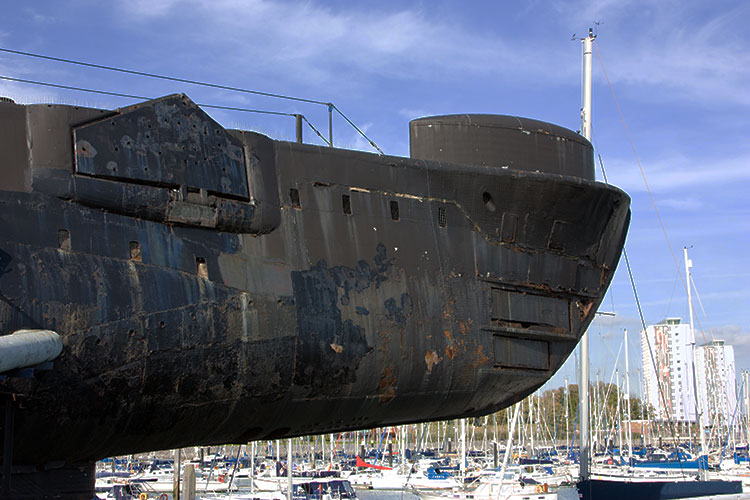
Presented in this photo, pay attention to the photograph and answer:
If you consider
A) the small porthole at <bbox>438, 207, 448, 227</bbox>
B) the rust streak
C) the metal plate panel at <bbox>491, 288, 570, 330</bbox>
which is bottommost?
the rust streak

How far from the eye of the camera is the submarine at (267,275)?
24.6 ft

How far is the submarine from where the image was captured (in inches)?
295

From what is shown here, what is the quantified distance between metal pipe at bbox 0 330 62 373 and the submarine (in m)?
0.11

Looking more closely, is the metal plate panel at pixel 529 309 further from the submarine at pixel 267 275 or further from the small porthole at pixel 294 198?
the small porthole at pixel 294 198

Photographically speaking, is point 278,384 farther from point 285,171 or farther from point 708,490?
point 708,490

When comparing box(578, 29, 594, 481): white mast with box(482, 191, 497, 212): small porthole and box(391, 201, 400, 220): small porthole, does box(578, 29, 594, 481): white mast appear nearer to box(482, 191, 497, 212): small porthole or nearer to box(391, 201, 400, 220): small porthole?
box(482, 191, 497, 212): small porthole

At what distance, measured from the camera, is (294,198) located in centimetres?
934

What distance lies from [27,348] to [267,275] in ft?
Answer: 8.79

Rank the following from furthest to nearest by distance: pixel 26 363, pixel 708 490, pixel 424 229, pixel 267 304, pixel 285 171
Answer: pixel 708 490 < pixel 424 229 < pixel 285 171 < pixel 267 304 < pixel 26 363

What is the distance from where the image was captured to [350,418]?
31.9 ft

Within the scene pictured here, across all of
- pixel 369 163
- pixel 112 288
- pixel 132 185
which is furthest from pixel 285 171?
pixel 112 288

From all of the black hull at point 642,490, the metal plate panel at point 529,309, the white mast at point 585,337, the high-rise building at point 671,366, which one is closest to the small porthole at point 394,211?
the metal plate panel at point 529,309

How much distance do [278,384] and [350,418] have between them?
1.38 meters

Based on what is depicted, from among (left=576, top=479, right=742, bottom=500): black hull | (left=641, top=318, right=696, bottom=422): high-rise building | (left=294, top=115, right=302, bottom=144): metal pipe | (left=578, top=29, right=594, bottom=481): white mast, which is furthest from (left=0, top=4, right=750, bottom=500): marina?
(left=641, top=318, right=696, bottom=422): high-rise building
